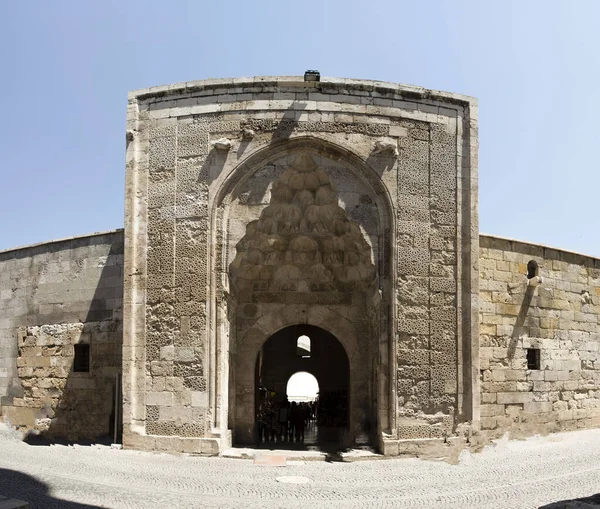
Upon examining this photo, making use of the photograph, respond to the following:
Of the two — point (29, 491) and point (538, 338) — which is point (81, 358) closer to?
point (29, 491)

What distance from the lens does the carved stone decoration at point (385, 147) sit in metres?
8.83

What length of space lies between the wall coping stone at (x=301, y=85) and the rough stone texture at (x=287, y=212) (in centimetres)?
2

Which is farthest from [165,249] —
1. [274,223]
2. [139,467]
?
[139,467]

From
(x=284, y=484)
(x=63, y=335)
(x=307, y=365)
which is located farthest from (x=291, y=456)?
(x=307, y=365)

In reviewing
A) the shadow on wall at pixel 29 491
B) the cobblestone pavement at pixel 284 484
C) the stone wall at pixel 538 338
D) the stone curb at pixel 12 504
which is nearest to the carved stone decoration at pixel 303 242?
the stone wall at pixel 538 338

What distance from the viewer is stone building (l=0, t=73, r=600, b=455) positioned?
868cm

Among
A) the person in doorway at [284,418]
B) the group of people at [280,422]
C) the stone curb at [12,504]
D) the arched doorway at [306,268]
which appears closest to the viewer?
the stone curb at [12,504]

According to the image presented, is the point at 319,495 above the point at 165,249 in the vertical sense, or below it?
below

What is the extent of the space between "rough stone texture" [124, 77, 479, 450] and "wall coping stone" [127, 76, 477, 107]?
0.06 ft

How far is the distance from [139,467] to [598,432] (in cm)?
747

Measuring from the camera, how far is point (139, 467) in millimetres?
7551

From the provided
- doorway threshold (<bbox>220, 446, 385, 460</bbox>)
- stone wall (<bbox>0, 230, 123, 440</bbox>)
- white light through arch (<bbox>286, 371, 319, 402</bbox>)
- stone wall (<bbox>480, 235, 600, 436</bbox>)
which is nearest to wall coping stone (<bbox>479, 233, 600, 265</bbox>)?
stone wall (<bbox>480, 235, 600, 436</bbox>)

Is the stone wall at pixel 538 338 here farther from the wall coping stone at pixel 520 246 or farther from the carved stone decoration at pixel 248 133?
the carved stone decoration at pixel 248 133

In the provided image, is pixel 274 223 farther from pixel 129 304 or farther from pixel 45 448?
pixel 45 448
